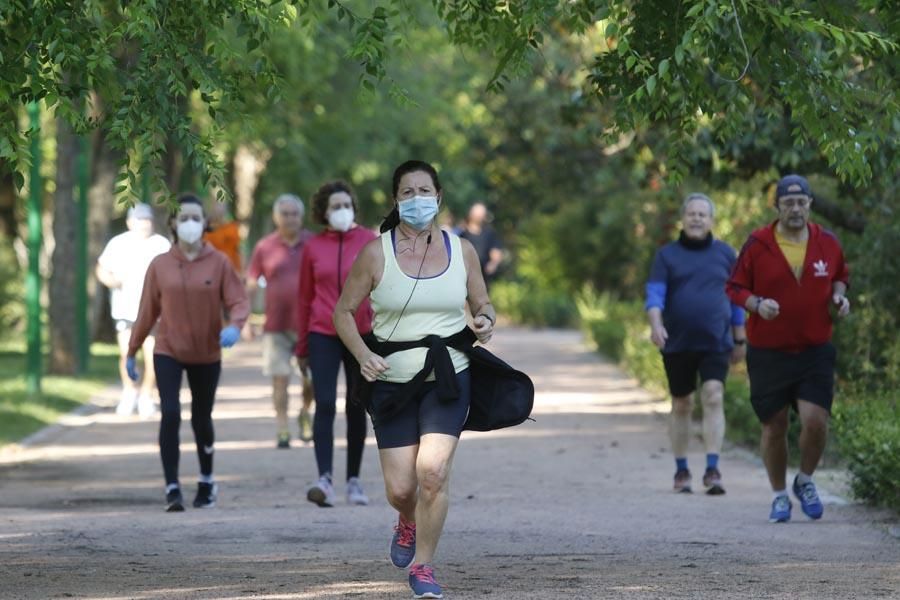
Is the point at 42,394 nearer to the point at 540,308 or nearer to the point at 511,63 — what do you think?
the point at 511,63

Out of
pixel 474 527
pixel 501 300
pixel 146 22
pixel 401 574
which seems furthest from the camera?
pixel 501 300

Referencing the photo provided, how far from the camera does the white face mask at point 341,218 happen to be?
437 inches

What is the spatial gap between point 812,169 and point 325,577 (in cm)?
771

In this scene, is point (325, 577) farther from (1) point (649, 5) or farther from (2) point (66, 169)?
(2) point (66, 169)

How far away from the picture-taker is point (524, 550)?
9086mm

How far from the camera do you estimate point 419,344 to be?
24.7 feet

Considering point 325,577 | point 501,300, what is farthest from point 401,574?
point 501,300

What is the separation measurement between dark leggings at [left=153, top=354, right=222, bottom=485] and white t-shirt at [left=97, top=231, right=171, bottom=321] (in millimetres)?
4712

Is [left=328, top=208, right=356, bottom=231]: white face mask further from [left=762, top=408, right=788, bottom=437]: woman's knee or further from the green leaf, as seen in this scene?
the green leaf

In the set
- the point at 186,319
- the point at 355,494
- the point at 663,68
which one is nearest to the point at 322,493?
the point at 355,494

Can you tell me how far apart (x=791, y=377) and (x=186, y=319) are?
3400 millimetres

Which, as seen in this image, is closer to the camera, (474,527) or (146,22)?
(146,22)

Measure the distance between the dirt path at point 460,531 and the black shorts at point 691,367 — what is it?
70 centimetres

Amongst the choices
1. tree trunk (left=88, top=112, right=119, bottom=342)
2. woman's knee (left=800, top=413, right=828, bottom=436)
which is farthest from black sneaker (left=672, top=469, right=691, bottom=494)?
tree trunk (left=88, top=112, right=119, bottom=342)
